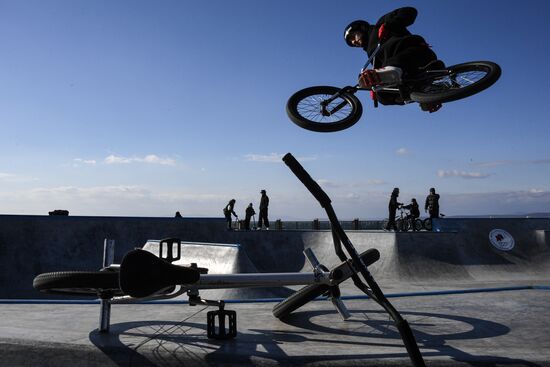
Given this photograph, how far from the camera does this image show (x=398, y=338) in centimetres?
368

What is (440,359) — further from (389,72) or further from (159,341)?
(389,72)

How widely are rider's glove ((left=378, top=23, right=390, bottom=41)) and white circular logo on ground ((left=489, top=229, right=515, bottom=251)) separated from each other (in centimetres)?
1293

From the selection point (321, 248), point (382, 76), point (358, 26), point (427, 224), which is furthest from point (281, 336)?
point (427, 224)

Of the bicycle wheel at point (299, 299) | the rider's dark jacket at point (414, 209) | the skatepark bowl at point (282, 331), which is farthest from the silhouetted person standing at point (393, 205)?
the bicycle wheel at point (299, 299)

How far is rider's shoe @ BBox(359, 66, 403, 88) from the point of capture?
574 cm

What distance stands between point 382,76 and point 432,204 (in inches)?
593

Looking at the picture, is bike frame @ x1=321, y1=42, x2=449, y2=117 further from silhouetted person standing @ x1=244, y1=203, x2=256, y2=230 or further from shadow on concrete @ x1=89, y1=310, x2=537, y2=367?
silhouetted person standing @ x1=244, y1=203, x2=256, y2=230

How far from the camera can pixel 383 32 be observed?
5.92 metres

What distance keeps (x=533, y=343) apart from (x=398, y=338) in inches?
38.6

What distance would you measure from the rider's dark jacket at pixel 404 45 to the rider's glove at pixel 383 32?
17 mm

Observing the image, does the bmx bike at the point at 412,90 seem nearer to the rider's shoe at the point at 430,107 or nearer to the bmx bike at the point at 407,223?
the rider's shoe at the point at 430,107

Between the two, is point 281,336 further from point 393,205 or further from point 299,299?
point 393,205

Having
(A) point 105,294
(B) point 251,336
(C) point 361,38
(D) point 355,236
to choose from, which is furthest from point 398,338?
(D) point 355,236

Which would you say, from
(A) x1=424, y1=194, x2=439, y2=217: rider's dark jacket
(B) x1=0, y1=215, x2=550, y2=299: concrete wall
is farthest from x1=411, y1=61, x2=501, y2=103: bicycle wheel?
(A) x1=424, y1=194, x2=439, y2=217: rider's dark jacket
